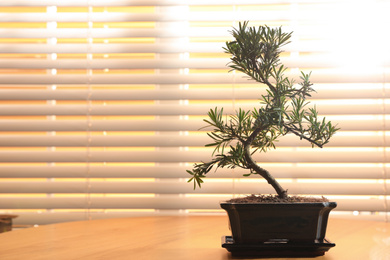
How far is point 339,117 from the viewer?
208cm

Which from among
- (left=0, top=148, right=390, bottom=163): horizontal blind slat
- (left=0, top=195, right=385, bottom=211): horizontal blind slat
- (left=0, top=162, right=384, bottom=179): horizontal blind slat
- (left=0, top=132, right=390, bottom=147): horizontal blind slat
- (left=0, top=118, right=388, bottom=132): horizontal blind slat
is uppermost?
(left=0, top=118, right=388, bottom=132): horizontal blind slat

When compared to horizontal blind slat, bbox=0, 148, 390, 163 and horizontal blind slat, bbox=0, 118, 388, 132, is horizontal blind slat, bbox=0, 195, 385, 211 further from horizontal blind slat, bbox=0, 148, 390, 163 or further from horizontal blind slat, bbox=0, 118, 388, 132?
horizontal blind slat, bbox=0, 118, 388, 132

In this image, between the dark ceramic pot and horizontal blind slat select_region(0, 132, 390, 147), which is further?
horizontal blind slat select_region(0, 132, 390, 147)

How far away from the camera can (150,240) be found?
4.18ft

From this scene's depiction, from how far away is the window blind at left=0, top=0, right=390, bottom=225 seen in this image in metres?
2.06

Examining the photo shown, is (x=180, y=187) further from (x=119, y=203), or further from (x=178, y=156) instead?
(x=119, y=203)

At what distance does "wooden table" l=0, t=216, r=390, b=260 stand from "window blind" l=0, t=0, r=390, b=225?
42 centimetres

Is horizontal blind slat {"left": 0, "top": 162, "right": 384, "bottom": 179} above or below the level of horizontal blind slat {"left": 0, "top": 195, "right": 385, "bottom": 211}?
above

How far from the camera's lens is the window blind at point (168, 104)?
2.06m

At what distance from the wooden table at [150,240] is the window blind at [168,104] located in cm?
42

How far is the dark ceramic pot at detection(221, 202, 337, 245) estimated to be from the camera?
1045 millimetres

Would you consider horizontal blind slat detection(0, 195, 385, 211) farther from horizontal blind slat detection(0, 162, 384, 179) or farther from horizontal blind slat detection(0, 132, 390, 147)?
horizontal blind slat detection(0, 132, 390, 147)

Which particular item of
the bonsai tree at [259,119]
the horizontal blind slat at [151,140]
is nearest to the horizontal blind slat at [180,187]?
the horizontal blind slat at [151,140]

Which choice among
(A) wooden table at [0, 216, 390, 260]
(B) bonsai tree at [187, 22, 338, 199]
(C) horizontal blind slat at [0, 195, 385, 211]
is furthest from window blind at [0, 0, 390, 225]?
(B) bonsai tree at [187, 22, 338, 199]
